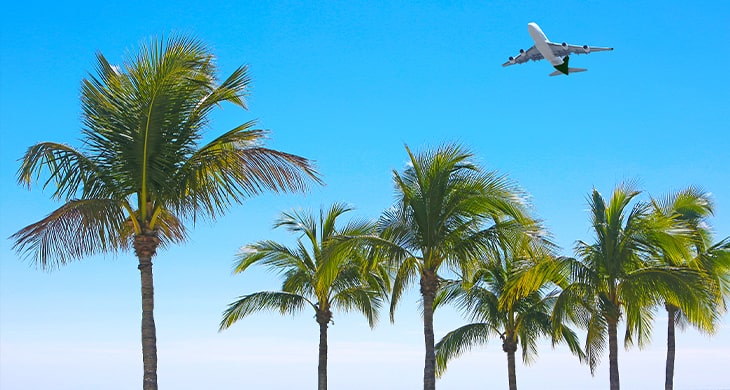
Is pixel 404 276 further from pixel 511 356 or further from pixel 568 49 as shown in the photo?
pixel 568 49

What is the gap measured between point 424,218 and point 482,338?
934 cm

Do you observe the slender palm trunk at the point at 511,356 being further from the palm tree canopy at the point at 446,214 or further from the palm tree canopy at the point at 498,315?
the palm tree canopy at the point at 446,214

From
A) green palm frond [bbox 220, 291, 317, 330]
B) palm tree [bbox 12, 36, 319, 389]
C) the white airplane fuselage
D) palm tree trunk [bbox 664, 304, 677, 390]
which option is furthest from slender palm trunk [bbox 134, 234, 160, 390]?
the white airplane fuselage

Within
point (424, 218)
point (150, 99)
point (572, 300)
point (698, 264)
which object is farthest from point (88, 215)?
point (698, 264)

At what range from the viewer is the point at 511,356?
27109 millimetres

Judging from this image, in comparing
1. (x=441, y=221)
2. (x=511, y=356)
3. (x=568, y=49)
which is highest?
(x=568, y=49)

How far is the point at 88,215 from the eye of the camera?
15016 millimetres

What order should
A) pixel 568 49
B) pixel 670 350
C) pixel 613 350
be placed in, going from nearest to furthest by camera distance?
pixel 613 350 → pixel 670 350 → pixel 568 49

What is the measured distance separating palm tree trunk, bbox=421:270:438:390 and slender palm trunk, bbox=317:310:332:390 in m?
6.76

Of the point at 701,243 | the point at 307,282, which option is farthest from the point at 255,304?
the point at 701,243

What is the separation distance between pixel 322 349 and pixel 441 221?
26.6 feet

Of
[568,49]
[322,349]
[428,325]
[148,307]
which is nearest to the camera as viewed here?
[148,307]

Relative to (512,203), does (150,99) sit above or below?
above

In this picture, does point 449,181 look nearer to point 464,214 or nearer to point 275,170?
point 464,214
